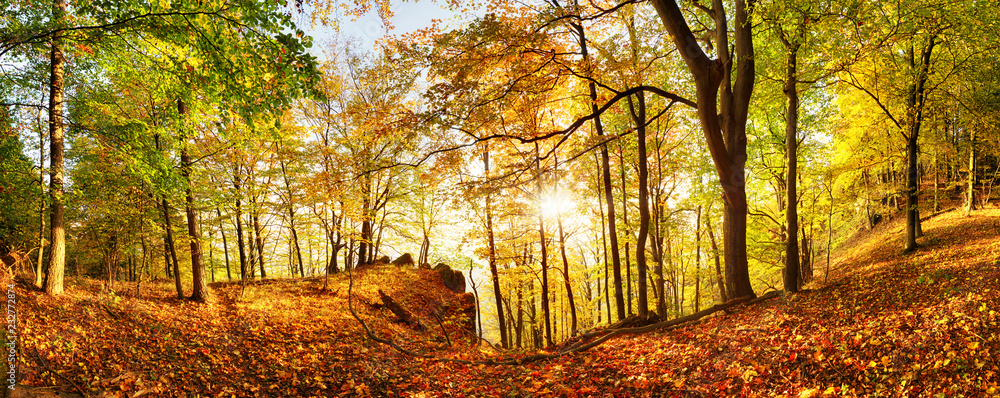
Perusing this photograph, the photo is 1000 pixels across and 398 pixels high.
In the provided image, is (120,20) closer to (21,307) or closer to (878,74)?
(21,307)

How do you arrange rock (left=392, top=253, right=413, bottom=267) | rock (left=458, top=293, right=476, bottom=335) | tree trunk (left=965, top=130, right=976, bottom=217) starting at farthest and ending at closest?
rock (left=392, top=253, right=413, bottom=267), rock (left=458, top=293, right=476, bottom=335), tree trunk (left=965, top=130, right=976, bottom=217)

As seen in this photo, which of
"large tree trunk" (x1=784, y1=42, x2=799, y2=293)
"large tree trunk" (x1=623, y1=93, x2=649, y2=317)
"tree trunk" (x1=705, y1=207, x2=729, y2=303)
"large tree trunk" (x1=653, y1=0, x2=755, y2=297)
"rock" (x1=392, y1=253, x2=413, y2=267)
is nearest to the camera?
"large tree trunk" (x1=653, y1=0, x2=755, y2=297)

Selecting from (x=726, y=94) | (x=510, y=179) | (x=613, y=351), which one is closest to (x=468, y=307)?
(x=510, y=179)

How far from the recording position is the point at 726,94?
721 centimetres

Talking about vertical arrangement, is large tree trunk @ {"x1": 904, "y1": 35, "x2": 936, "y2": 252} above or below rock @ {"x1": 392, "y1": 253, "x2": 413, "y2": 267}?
above

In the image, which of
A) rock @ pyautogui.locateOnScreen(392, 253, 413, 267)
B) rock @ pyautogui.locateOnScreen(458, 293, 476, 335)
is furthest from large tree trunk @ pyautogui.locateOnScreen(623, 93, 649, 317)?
rock @ pyautogui.locateOnScreen(392, 253, 413, 267)

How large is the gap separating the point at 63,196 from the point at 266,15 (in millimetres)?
5986

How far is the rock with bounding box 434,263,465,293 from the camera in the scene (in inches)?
827

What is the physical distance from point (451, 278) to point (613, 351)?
1479 centimetres

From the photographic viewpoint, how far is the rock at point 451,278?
21.0 metres

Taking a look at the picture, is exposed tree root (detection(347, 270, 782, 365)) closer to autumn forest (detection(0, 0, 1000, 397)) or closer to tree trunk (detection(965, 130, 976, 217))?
autumn forest (detection(0, 0, 1000, 397))

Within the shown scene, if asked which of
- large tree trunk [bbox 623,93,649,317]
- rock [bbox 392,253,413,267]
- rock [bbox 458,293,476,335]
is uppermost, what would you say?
large tree trunk [bbox 623,93,649,317]

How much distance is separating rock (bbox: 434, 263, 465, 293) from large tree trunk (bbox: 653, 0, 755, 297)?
51.5 feet

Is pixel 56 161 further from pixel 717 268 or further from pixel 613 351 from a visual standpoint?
pixel 717 268
